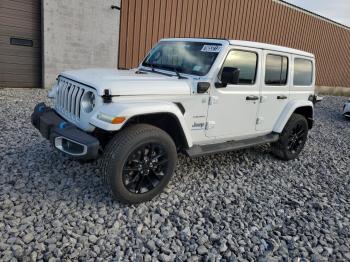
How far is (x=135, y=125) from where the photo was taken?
→ 324 cm

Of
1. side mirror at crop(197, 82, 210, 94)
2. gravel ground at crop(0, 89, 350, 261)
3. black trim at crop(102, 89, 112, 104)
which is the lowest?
gravel ground at crop(0, 89, 350, 261)

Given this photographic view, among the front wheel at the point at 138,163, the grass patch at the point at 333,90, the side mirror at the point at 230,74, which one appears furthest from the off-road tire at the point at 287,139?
the grass patch at the point at 333,90

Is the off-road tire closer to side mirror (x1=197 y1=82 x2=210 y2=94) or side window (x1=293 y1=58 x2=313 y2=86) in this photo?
side window (x1=293 y1=58 x2=313 y2=86)

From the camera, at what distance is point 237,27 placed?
13.5m

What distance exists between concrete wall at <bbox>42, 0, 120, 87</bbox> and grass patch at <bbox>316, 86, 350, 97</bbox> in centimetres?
1437

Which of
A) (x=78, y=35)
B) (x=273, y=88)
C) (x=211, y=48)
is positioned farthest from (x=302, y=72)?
(x=78, y=35)

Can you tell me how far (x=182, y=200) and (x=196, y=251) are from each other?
0.87 meters

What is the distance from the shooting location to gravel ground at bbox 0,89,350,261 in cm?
268

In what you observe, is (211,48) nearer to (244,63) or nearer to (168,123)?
(244,63)

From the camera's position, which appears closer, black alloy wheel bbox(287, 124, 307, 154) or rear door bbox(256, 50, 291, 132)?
rear door bbox(256, 50, 291, 132)

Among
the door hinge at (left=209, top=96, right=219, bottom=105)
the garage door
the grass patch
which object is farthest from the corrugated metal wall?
the door hinge at (left=209, top=96, right=219, bottom=105)

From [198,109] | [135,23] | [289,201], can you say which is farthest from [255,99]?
[135,23]

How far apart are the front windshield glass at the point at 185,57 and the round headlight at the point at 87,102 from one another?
1258mm

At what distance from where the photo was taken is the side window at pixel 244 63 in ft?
13.1
